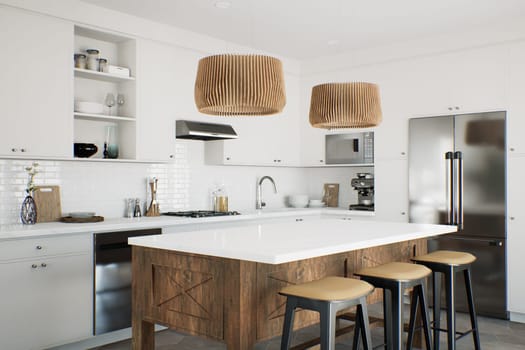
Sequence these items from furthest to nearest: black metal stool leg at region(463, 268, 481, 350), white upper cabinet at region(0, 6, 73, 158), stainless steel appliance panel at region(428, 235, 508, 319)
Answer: stainless steel appliance panel at region(428, 235, 508, 319) < white upper cabinet at region(0, 6, 73, 158) < black metal stool leg at region(463, 268, 481, 350)

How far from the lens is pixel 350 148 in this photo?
20.4 feet

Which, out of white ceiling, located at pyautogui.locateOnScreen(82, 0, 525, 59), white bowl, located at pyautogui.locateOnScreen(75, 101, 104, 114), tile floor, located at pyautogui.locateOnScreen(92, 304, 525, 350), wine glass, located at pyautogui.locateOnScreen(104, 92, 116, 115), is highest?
white ceiling, located at pyautogui.locateOnScreen(82, 0, 525, 59)

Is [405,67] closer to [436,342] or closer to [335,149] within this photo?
[335,149]

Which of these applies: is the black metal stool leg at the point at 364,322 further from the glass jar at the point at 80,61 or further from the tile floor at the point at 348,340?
the glass jar at the point at 80,61

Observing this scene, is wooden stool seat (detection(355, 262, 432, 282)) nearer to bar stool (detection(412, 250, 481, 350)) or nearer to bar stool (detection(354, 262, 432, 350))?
bar stool (detection(354, 262, 432, 350))

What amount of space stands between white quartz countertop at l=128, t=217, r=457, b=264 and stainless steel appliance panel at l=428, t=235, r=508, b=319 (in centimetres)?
135

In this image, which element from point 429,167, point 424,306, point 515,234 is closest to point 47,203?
point 424,306

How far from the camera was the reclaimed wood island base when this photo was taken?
8.49ft

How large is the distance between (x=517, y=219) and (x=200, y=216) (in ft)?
9.94

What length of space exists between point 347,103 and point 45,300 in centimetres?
266

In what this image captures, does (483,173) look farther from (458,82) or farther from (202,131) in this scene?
(202,131)

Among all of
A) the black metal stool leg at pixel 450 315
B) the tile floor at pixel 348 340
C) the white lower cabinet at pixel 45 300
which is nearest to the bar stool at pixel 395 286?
the black metal stool leg at pixel 450 315

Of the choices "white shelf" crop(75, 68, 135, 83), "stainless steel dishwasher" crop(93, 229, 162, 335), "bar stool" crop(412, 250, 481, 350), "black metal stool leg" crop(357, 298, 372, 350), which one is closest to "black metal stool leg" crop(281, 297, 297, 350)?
"black metal stool leg" crop(357, 298, 372, 350)

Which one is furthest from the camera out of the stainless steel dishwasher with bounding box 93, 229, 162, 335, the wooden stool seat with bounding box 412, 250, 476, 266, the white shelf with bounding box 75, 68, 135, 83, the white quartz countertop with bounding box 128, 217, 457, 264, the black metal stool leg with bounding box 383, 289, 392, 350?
the white shelf with bounding box 75, 68, 135, 83
